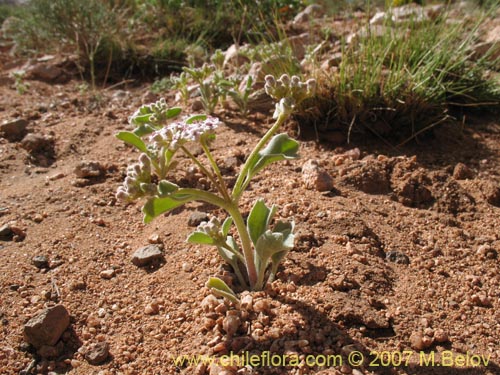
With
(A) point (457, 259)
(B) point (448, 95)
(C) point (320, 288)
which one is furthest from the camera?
(B) point (448, 95)

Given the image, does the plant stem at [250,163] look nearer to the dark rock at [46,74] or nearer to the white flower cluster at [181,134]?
the white flower cluster at [181,134]

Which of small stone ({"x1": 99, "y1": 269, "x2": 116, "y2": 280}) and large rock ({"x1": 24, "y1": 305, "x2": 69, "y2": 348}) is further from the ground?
large rock ({"x1": 24, "y1": 305, "x2": 69, "y2": 348})

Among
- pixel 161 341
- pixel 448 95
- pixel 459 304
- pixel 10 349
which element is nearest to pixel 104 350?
pixel 161 341

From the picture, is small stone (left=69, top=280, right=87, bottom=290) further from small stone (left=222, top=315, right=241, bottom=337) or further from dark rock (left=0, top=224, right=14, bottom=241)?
small stone (left=222, top=315, right=241, bottom=337)

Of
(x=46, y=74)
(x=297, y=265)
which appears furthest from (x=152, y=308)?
(x=46, y=74)

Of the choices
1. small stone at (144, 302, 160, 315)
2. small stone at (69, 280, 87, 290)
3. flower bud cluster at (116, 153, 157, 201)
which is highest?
flower bud cluster at (116, 153, 157, 201)

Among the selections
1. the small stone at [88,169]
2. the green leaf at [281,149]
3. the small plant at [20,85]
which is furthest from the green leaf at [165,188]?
the small plant at [20,85]

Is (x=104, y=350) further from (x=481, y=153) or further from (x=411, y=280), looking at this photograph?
(x=481, y=153)

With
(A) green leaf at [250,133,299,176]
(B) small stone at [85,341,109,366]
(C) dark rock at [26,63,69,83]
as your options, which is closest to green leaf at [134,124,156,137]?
(A) green leaf at [250,133,299,176]
